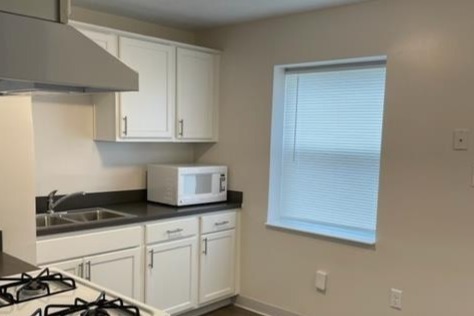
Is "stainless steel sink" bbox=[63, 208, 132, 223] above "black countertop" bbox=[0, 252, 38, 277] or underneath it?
underneath

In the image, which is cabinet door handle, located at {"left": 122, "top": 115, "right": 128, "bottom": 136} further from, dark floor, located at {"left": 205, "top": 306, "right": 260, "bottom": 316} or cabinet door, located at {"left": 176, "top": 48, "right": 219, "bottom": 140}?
dark floor, located at {"left": 205, "top": 306, "right": 260, "bottom": 316}

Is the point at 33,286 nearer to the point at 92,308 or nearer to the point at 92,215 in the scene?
the point at 92,308

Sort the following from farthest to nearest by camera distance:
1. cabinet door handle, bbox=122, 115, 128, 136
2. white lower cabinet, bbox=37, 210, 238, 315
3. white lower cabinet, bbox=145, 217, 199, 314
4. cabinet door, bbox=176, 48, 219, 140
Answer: cabinet door, bbox=176, 48, 219, 140 < cabinet door handle, bbox=122, 115, 128, 136 < white lower cabinet, bbox=145, 217, 199, 314 < white lower cabinet, bbox=37, 210, 238, 315

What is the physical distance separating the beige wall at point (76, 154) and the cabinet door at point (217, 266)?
0.77 m

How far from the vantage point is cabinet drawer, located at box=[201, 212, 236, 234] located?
3398 millimetres

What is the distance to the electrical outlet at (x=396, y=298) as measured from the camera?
2850mm

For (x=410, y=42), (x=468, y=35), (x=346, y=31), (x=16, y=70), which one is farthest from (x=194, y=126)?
(x=16, y=70)

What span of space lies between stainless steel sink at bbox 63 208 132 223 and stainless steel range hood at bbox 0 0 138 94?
2.07m

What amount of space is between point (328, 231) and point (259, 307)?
2.96 ft

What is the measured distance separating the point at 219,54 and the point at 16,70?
2847mm

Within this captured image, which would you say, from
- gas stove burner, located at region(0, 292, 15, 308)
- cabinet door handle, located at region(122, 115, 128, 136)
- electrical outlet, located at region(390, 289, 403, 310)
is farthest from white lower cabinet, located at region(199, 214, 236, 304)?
gas stove burner, located at region(0, 292, 15, 308)

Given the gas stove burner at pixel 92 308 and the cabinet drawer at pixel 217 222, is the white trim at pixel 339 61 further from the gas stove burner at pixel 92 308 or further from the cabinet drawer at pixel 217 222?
the gas stove burner at pixel 92 308

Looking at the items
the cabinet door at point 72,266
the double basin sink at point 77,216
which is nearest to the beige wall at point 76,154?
the double basin sink at point 77,216

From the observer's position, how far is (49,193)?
122 inches
